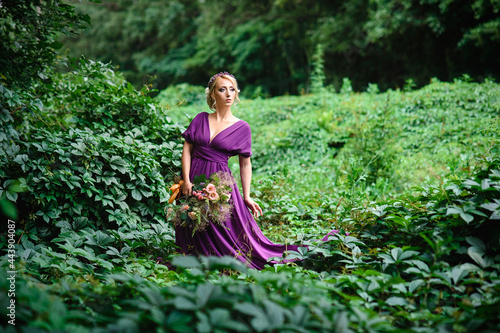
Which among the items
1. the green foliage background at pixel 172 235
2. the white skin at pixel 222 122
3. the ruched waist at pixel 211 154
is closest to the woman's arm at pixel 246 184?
the white skin at pixel 222 122

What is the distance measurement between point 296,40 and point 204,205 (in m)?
14.6

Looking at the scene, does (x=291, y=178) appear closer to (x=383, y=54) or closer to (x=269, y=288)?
(x=269, y=288)

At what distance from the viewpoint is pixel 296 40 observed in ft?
51.1

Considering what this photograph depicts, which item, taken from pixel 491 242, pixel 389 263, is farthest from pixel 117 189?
pixel 491 242

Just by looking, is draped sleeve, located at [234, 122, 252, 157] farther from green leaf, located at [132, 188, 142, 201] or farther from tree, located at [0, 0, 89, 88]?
tree, located at [0, 0, 89, 88]

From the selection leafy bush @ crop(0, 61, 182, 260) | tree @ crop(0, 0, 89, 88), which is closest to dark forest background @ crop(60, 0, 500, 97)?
leafy bush @ crop(0, 61, 182, 260)

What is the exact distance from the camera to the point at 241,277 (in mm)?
2363

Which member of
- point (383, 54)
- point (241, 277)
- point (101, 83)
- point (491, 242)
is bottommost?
point (241, 277)

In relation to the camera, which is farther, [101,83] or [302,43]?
[302,43]

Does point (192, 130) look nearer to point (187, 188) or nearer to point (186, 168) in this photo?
point (186, 168)

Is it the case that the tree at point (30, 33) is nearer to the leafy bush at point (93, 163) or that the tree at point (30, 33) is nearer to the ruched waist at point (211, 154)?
the leafy bush at point (93, 163)

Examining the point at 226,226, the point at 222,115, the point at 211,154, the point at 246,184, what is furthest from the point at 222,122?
the point at 226,226

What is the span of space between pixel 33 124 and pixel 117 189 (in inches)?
48.7

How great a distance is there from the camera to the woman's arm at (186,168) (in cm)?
289
